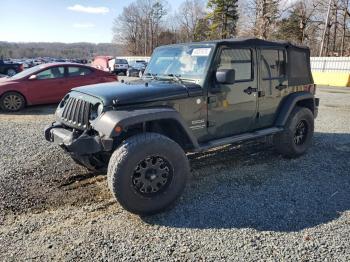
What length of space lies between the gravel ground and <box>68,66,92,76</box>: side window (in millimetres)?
5191

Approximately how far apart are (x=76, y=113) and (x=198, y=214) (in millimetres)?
1922

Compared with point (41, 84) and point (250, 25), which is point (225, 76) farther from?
point (250, 25)

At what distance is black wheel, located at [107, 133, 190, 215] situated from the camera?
11.4 ft

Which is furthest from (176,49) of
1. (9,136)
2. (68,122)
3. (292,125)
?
(9,136)

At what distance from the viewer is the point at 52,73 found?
10156 mm

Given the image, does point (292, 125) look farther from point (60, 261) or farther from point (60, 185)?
point (60, 261)

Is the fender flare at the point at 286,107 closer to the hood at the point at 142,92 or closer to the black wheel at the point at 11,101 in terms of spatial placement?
the hood at the point at 142,92

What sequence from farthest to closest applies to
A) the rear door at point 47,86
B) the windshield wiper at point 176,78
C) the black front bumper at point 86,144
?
the rear door at point 47,86 → the windshield wiper at point 176,78 → the black front bumper at point 86,144

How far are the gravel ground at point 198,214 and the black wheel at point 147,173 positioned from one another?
19 centimetres

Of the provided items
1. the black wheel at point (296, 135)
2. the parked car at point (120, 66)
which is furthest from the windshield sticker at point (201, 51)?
the parked car at point (120, 66)

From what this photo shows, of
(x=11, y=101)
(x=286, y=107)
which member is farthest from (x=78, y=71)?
(x=286, y=107)

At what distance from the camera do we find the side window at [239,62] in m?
4.54

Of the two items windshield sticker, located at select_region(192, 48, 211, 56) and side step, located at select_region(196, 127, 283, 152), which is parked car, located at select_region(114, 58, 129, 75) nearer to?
side step, located at select_region(196, 127, 283, 152)

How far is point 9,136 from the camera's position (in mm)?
6902
